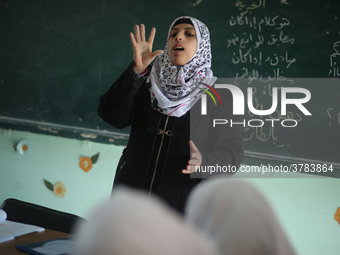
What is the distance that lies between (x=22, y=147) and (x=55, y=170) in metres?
0.35

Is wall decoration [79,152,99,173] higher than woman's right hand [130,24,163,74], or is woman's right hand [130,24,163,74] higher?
woman's right hand [130,24,163,74]

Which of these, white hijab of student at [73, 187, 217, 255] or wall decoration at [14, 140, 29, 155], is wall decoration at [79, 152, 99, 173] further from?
white hijab of student at [73, 187, 217, 255]

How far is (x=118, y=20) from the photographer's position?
8.94 ft

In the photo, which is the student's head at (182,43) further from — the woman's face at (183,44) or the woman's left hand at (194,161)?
the woman's left hand at (194,161)

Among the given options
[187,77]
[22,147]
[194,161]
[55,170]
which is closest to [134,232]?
[194,161]

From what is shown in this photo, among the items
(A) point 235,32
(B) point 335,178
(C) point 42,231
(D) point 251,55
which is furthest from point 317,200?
(C) point 42,231

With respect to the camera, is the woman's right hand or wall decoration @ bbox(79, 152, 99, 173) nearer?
the woman's right hand

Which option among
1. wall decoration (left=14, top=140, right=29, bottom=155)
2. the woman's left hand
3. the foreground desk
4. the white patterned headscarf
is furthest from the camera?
wall decoration (left=14, top=140, right=29, bottom=155)

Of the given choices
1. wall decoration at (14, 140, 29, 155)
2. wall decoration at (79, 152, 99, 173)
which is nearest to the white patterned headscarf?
wall decoration at (79, 152, 99, 173)

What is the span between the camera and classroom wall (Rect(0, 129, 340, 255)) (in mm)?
2223

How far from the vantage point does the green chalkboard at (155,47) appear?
2.18 metres

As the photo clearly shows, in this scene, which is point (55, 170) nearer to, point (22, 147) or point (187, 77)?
point (22, 147)

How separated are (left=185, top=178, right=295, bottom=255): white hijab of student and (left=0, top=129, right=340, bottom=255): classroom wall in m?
1.87

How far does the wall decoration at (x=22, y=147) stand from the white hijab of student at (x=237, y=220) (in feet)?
9.79
